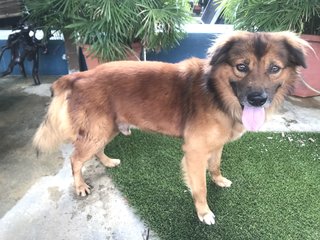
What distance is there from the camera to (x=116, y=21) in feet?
10.7

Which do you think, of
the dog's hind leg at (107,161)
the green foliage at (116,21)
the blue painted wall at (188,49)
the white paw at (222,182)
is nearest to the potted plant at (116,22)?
the green foliage at (116,21)

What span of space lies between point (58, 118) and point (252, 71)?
135 centimetres

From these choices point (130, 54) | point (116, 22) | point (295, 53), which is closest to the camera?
point (295, 53)

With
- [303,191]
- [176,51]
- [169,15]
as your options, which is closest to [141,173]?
[303,191]

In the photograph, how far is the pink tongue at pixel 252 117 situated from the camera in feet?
6.20

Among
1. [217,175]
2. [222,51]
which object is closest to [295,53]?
[222,51]

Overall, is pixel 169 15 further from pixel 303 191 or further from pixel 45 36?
pixel 303 191

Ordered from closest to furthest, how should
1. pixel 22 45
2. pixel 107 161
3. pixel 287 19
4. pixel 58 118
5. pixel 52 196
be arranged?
pixel 58 118
pixel 52 196
pixel 107 161
pixel 287 19
pixel 22 45

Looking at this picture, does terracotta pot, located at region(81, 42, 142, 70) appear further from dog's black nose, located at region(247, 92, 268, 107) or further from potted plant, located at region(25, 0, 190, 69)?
dog's black nose, located at region(247, 92, 268, 107)

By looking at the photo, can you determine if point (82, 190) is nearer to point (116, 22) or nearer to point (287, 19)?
point (116, 22)

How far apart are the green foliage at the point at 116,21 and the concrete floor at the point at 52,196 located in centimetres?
102

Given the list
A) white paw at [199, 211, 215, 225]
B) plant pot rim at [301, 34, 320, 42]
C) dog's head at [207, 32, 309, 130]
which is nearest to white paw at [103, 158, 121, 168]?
white paw at [199, 211, 215, 225]

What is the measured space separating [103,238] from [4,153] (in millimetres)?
1382

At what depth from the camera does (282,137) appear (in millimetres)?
3107
